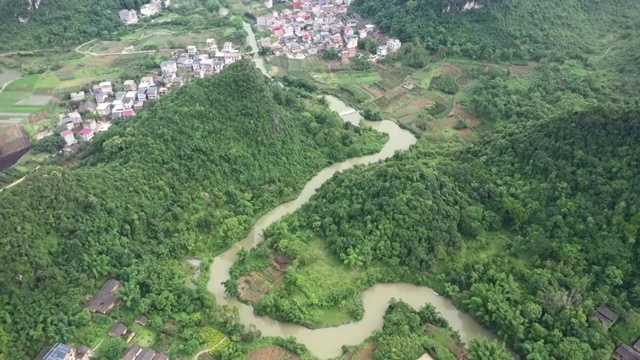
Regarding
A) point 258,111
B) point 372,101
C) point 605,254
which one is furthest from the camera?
point 372,101

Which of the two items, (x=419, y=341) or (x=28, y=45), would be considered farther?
(x=28, y=45)

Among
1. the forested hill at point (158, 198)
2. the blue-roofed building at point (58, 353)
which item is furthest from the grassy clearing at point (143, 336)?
the blue-roofed building at point (58, 353)

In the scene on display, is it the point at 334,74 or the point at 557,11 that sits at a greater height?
the point at 557,11

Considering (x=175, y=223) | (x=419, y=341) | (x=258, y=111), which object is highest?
(x=258, y=111)

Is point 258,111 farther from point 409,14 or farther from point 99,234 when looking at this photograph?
point 409,14

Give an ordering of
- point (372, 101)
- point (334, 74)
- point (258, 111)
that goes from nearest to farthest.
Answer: point (258, 111), point (372, 101), point (334, 74)

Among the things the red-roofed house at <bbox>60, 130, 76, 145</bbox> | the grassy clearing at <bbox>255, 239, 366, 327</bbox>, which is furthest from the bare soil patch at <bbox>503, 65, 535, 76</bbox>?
the red-roofed house at <bbox>60, 130, 76, 145</bbox>

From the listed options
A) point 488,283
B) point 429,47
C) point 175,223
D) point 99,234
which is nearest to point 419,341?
point 488,283
